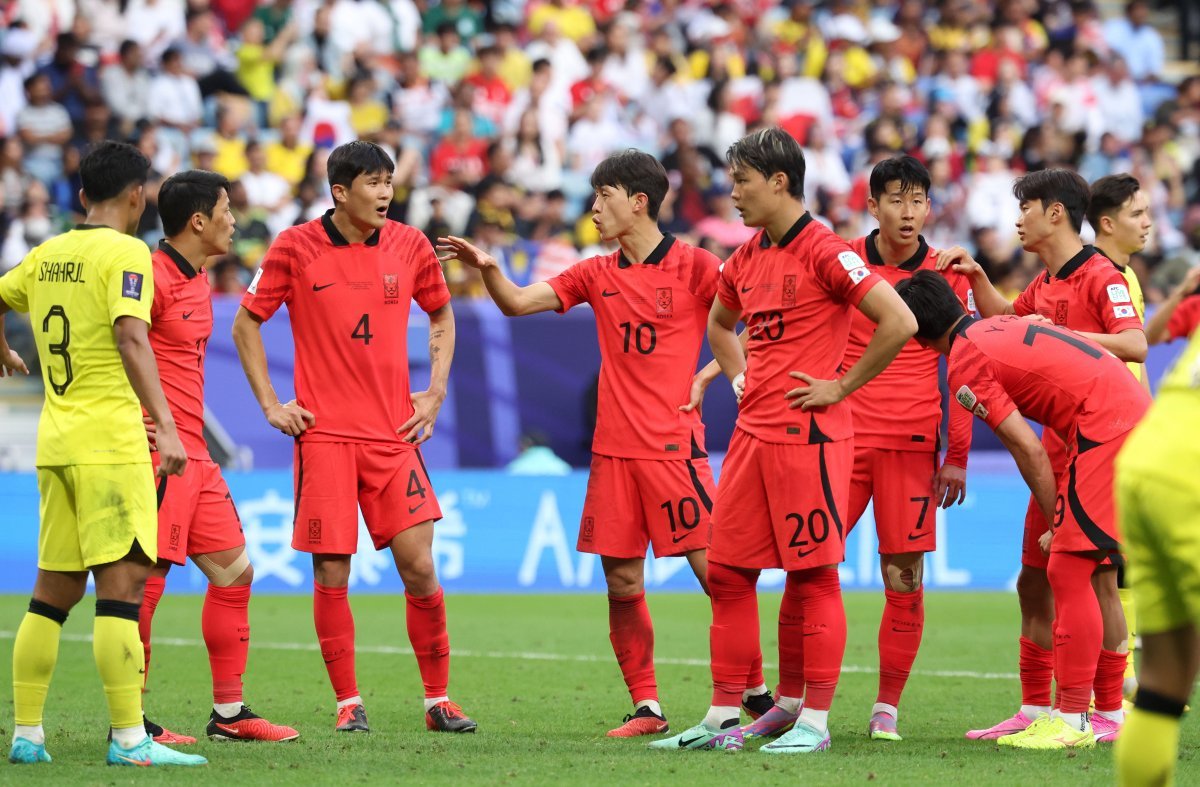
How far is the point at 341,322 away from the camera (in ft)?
24.2

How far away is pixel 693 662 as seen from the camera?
32.6 ft

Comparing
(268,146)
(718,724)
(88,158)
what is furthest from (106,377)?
(268,146)

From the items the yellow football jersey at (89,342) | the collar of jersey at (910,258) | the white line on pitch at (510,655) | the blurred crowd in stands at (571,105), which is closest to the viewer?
the yellow football jersey at (89,342)

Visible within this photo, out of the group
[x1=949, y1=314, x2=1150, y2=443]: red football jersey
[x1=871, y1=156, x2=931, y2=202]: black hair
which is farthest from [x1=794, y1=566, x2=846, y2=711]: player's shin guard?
[x1=871, y1=156, x2=931, y2=202]: black hair

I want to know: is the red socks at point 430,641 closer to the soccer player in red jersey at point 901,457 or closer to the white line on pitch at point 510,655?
the soccer player in red jersey at point 901,457

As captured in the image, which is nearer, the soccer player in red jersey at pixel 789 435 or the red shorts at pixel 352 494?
the soccer player in red jersey at pixel 789 435

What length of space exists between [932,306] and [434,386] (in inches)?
93.3

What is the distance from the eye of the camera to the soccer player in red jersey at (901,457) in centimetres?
710

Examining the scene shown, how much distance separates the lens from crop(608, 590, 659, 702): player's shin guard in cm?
745

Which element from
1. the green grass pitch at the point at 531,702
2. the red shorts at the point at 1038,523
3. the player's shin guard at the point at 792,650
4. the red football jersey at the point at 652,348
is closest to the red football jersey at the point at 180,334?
the green grass pitch at the point at 531,702

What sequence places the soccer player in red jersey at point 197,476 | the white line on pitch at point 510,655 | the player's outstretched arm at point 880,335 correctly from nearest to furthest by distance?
the player's outstretched arm at point 880,335
the soccer player in red jersey at point 197,476
the white line on pitch at point 510,655

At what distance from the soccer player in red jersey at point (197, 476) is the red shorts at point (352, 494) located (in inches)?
13.8

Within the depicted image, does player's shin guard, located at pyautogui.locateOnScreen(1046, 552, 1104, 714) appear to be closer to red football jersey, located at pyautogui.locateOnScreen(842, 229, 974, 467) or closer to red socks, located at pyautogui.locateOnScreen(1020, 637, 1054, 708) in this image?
red socks, located at pyautogui.locateOnScreen(1020, 637, 1054, 708)

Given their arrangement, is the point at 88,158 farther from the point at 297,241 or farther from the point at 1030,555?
the point at 1030,555
